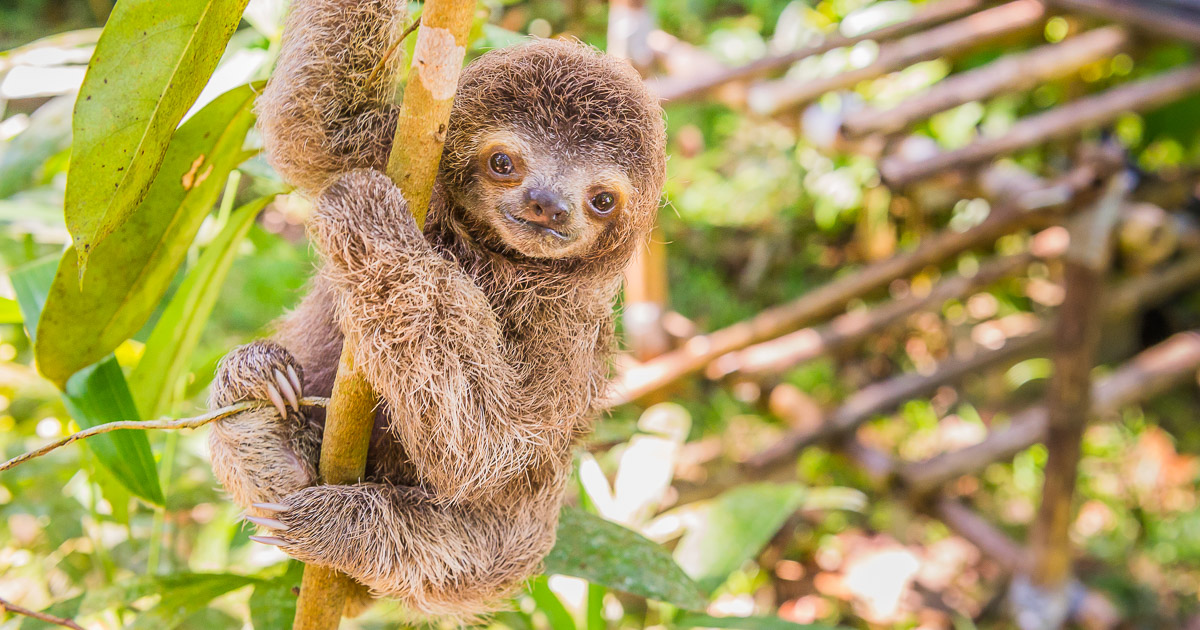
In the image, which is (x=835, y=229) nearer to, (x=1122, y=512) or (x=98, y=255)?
(x=1122, y=512)

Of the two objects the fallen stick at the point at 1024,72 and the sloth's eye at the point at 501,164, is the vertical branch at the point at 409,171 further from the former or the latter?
the fallen stick at the point at 1024,72

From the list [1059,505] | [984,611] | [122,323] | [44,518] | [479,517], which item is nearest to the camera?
[122,323]

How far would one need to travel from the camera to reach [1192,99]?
15.4ft

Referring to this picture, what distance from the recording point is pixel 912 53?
10.2 feet

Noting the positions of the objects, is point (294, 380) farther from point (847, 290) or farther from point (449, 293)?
point (847, 290)

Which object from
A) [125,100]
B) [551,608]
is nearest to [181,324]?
[125,100]

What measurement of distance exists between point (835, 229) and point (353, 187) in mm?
5020

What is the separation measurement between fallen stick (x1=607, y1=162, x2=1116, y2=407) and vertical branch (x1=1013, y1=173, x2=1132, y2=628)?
0.50ft

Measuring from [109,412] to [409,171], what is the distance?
0.64m

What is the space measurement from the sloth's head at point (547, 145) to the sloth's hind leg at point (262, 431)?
1.16ft

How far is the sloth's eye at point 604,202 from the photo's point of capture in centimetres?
113

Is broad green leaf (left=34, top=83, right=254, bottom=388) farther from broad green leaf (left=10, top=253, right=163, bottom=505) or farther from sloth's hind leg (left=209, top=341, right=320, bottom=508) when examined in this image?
sloth's hind leg (left=209, top=341, right=320, bottom=508)

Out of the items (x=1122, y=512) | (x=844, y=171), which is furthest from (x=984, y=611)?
(x=844, y=171)

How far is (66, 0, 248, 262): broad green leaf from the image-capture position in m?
0.86
